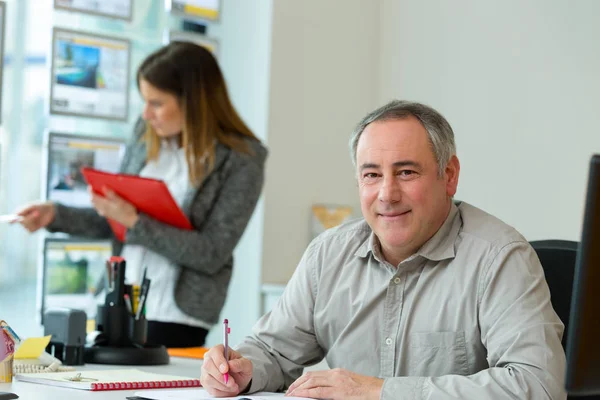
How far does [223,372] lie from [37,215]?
138 cm

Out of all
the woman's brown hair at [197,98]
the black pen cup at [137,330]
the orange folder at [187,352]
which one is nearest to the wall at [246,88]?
the woman's brown hair at [197,98]

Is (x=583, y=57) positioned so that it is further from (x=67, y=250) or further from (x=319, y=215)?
(x=67, y=250)

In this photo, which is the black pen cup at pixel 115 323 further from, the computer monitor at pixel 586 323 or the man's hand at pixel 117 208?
the computer monitor at pixel 586 323

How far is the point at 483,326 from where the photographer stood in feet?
5.39

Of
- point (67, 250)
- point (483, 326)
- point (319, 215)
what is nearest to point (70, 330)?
point (483, 326)

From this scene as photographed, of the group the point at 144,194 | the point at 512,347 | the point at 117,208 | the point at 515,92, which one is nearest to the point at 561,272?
the point at 512,347

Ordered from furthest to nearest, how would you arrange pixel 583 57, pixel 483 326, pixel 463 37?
pixel 463 37, pixel 583 57, pixel 483 326

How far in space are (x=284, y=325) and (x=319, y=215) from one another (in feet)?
6.88

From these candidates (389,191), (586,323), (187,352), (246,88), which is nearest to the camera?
(586,323)

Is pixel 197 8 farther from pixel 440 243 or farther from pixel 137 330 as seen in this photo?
pixel 440 243

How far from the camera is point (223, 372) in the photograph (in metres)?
1.63

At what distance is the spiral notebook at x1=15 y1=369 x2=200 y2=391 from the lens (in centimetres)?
168

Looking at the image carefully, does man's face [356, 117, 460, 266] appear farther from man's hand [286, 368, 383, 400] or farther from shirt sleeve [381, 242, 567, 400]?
man's hand [286, 368, 383, 400]

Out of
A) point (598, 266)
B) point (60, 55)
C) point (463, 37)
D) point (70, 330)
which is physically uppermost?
point (463, 37)
